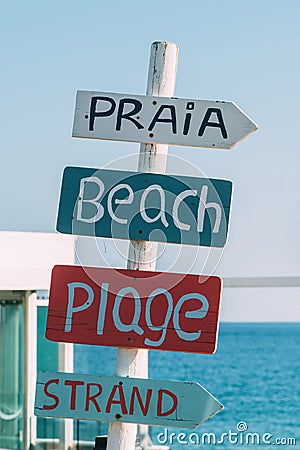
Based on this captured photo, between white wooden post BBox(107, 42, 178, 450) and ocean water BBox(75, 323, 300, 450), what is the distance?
17.9 feet

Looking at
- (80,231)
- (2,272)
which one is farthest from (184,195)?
(2,272)

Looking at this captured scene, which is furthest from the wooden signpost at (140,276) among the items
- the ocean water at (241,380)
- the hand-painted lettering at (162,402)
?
the ocean water at (241,380)

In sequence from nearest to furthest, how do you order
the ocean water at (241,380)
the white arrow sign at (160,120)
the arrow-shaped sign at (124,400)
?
the arrow-shaped sign at (124,400) → the white arrow sign at (160,120) → the ocean water at (241,380)

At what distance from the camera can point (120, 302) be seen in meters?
3.32

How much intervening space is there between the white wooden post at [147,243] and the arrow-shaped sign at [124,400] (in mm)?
73

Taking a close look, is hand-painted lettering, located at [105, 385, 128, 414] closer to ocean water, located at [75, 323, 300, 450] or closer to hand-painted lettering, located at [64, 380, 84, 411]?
hand-painted lettering, located at [64, 380, 84, 411]

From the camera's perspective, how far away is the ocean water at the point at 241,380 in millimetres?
15992

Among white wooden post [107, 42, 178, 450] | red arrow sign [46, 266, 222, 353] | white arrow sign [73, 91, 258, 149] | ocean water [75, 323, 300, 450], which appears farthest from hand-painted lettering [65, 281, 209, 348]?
ocean water [75, 323, 300, 450]

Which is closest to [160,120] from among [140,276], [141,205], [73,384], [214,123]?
[214,123]

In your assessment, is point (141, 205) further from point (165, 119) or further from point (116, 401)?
point (116, 401)

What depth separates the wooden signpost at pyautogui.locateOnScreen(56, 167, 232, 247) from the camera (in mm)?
3312

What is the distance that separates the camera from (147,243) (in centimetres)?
338

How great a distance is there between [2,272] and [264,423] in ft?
78.6

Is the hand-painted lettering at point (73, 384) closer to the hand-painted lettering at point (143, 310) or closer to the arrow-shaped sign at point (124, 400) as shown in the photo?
the arrow-shaped sign at point (124, 400)
